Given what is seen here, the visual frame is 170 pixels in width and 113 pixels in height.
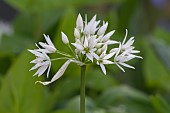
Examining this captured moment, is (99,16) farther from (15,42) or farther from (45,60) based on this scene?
(45,60)

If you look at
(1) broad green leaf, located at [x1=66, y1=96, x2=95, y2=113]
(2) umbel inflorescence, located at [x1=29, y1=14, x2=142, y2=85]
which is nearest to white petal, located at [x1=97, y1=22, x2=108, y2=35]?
(2) umbel inflorescence, located at [x1=29, y1=14, x2=142, y2=85]

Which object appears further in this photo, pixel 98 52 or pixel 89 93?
pixel 89 93

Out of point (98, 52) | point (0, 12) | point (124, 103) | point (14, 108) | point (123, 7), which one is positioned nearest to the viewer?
point (98, 52)

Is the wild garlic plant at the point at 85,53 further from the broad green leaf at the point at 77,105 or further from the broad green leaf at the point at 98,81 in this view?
the broad green leaf at the point at 98,81

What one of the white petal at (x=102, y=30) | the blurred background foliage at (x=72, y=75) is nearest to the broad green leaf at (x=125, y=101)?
the blurred background foliage at (x=72, y=75)

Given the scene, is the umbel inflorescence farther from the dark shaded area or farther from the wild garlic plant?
the dark shaded area

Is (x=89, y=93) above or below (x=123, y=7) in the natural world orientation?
below

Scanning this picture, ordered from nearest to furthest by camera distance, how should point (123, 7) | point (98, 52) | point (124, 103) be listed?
point (98, 52)
point (124, 103)
point (123, 7)

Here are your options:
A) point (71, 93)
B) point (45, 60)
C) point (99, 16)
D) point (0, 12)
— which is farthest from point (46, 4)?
point (0, 12)

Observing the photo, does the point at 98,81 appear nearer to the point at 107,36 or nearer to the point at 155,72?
the point at 155,72
